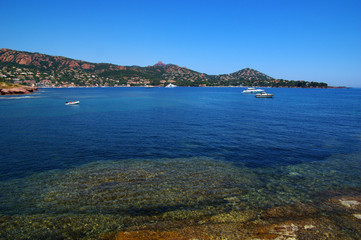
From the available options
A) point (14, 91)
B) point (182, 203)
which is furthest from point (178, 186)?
point (14, 91)

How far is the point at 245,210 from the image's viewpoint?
1308 centimetres

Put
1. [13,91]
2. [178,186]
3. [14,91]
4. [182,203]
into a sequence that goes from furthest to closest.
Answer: [14,91] < [13,91] < [178,186] < [182,203]

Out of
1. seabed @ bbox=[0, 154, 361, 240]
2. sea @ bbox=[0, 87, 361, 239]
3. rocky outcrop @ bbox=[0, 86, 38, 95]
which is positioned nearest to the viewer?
seabed @ bbox=[0, 154, 361, 240]

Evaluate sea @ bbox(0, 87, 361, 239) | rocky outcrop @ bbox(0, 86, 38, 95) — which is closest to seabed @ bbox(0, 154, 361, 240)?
sea @ bbox(0, 87, 361, 239)

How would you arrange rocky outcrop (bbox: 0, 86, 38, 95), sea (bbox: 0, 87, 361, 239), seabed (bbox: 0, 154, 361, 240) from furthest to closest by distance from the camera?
rocky outcrop (bbox: 0, 86, 38, 95) < sea (bbox: 0, 87, 361, 239) < seabed (bbox: 0, 154, 361, 240)

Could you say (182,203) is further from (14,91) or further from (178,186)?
(14,91)

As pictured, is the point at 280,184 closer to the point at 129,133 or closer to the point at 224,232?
the point at 224,232

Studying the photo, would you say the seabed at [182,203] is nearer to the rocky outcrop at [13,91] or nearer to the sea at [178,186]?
the sea at [178,186]

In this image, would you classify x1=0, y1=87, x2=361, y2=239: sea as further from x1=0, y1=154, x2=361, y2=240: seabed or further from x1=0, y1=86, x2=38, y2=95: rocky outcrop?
x1=0, y1=86, x2=38, y2=95: rocky outcrop

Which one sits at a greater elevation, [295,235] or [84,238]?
[295,235]

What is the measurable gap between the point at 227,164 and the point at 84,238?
14971mm

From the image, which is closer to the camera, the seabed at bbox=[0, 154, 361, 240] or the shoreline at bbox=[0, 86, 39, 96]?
the seabed at bbox=[0, 154, 361, 240]

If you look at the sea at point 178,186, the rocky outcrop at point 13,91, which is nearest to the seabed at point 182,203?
the sea at point 178,186

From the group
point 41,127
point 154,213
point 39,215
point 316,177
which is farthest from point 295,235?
point 41,127
